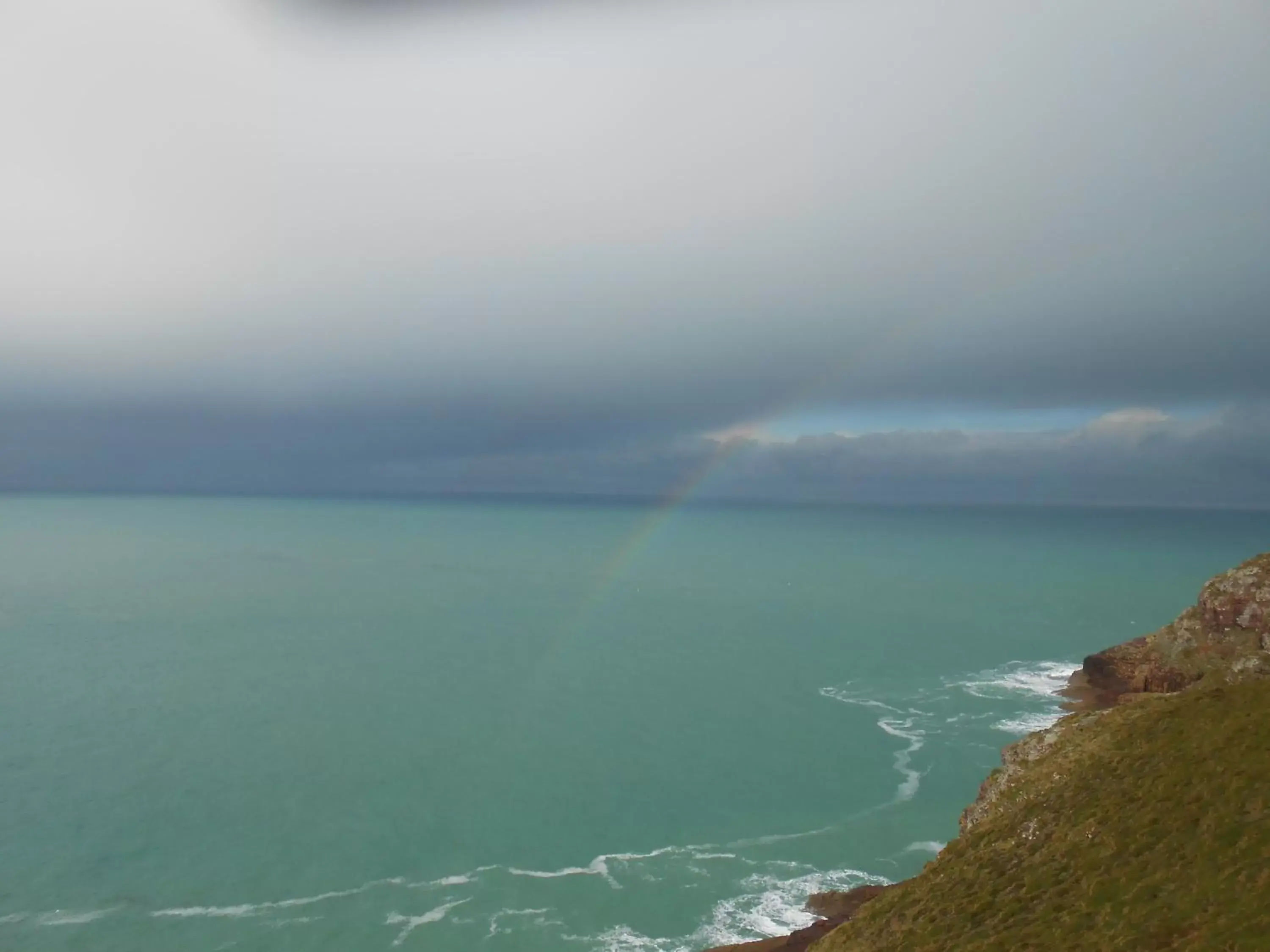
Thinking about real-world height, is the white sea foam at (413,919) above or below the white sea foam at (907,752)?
above

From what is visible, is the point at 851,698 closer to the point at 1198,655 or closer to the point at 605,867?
the point at 1198,655

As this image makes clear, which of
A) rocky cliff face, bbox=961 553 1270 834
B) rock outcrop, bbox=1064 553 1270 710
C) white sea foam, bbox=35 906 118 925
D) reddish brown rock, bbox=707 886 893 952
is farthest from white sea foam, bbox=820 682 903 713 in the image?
white sea foam, bbox=35 906 118 925

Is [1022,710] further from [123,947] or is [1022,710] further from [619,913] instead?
[123,947]

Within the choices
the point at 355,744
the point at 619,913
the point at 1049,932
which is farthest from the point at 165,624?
the point at 1049,932

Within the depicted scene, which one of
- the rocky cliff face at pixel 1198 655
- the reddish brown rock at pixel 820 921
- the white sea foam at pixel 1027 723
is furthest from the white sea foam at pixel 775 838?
the white sea foam at pixel 1027 723

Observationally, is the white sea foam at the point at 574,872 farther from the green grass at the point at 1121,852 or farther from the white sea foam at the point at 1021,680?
the white sea foam at the point at 1021,680

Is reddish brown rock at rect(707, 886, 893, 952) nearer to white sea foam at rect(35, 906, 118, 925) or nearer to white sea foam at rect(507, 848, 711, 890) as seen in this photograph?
white sea foam at rect(507, 848, 711, 890)
